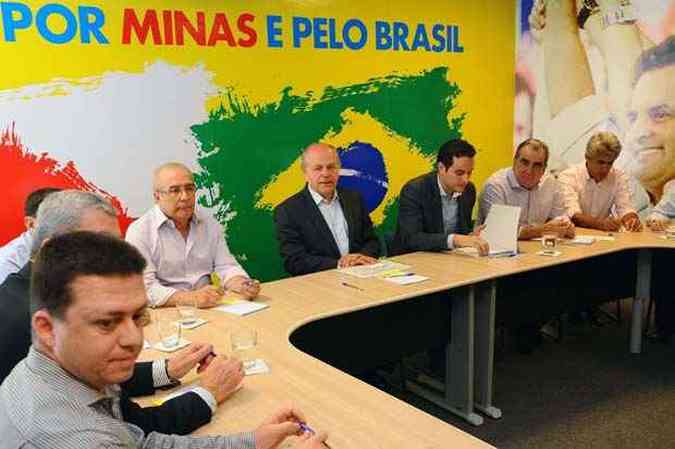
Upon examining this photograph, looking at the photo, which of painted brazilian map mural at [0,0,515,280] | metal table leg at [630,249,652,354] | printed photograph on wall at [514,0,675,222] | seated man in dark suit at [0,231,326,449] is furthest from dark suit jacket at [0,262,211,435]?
printed photograph on wall at [514,0,675,222]

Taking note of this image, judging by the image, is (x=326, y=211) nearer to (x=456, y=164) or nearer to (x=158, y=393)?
(x=456, y=164)

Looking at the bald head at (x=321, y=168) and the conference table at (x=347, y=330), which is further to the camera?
the bald head at (x=321, y=168)

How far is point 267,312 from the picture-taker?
2535mm

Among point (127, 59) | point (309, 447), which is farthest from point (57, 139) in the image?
point (309, 447)

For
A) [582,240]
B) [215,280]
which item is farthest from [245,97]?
[582,240]

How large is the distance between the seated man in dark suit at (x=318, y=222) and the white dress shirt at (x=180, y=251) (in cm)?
45

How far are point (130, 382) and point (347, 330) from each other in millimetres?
1276

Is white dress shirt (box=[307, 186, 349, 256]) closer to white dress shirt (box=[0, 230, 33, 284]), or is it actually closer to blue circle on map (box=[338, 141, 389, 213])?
blue circle on map (box=[338, 141, 389, 213])

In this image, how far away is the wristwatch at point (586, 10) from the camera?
16.9 ft

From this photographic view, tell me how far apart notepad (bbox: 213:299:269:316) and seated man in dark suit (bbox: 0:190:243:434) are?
0.65 metres

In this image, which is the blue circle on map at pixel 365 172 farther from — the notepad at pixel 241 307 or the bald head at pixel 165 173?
the notepad at pixel 241 307

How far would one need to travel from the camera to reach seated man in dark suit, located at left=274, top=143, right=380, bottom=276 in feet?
11.3

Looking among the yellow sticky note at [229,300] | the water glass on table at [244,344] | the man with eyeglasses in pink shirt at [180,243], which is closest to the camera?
the water glass on table at [244,344]

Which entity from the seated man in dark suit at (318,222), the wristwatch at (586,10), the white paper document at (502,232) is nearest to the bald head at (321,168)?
the seated man in dark suit at (318,222)
